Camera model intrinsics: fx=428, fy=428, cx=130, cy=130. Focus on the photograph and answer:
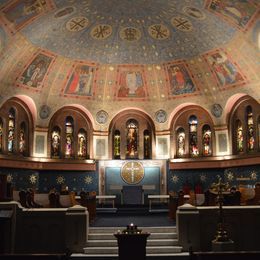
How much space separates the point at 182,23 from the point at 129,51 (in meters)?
4.26

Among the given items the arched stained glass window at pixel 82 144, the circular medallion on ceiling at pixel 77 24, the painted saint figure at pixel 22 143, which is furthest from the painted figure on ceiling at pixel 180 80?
the painted saint figure at pixel 22 143

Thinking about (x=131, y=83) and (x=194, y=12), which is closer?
(x=194, y=12)

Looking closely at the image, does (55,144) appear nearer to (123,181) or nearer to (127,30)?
(123,181)

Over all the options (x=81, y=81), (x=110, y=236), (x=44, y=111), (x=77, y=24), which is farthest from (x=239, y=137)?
(x=110, y=236)

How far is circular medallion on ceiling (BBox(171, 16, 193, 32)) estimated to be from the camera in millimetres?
23261

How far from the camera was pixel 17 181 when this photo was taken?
2583 centimetres

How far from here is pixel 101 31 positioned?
81.1 feet

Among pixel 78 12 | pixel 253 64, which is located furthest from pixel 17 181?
pixel 253 64

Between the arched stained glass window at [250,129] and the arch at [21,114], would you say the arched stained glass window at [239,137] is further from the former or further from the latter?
the arch at [21,114]

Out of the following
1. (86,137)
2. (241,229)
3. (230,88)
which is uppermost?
(230,88)

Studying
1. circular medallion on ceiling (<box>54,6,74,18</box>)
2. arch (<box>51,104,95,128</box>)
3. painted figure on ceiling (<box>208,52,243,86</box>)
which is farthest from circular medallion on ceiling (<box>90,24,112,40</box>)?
painted figure on ceiling (<box>208,52,243,86</box>)

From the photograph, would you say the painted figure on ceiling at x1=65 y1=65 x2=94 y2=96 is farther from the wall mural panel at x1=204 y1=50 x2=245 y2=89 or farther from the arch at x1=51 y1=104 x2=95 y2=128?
the wall mural panel at x1=204 y1=50 x2=245 y2=89

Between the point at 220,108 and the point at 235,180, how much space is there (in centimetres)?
467

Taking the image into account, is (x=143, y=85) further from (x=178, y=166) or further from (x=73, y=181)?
(x=73, y=181)
